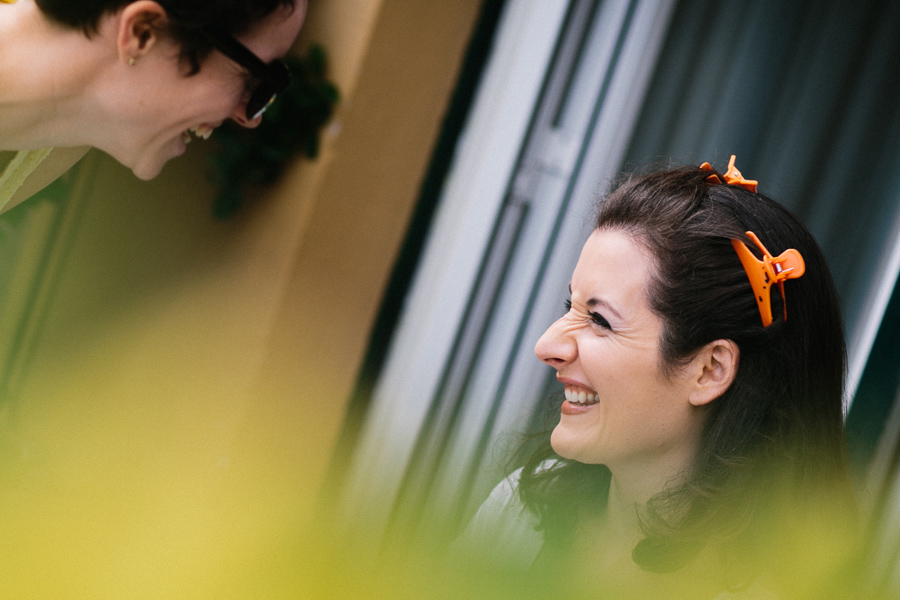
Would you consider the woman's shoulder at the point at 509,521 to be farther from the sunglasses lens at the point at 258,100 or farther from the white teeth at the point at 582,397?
the sunglasses lens at the point at 258,100

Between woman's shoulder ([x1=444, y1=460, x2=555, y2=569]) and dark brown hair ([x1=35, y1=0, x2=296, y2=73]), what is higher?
dark brown hair ([x1=35, y1=0, x2=296, y2=73])

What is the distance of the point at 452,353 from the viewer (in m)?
2.17

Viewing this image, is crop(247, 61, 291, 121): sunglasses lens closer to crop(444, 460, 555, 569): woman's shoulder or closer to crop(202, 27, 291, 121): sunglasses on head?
crop(202, 27, 291, 121): sunglasses on head

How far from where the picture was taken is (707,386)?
1100mm

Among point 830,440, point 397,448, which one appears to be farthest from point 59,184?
point 830,440

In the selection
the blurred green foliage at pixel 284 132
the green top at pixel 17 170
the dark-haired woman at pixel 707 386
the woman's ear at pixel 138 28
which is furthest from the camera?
the blurred green foliage at pixel 284 132

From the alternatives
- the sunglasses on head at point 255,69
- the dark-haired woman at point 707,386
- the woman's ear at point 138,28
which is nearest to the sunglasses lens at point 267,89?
the sunglasses on head at point 255,69

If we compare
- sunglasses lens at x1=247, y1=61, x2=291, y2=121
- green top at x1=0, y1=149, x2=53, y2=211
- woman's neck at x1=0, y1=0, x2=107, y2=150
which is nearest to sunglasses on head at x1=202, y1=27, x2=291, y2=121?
sunglasses lens at x1=247, y1=61, x2=291, y2=121

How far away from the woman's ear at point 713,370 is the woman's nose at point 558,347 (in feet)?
0.62

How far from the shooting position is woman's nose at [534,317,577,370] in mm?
1146

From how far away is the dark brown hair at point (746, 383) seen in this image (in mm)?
1086

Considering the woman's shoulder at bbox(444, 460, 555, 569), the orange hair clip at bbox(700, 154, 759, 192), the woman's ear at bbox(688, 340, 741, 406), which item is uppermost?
the orange hair clip at bbox(700, 154, 759, 192)

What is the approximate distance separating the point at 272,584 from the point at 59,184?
8.08ft

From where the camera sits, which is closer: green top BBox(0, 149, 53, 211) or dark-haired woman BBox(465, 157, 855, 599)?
green top BBox(0, 149, 53, 211)
